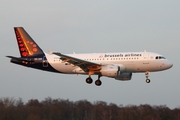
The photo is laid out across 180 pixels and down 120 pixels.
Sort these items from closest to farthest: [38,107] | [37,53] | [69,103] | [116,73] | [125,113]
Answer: [116,73] → [37,53] → [38,107] → [125,113] → [69,103]

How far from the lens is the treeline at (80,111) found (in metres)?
86.6

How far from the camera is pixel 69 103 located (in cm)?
11238

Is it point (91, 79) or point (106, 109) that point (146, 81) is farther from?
point (106, 109)

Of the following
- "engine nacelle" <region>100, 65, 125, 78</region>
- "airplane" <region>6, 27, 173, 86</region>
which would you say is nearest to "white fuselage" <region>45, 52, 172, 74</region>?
"airplane" <region>6, 27, 173, 86</region>

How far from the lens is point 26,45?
7350 cm

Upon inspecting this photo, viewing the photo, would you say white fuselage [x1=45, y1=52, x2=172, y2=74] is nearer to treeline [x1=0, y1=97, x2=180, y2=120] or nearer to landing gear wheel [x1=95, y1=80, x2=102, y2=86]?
landing gear wheel [x1=95, y1=80, x2=102, y2=86]

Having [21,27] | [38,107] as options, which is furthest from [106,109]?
[21,27]

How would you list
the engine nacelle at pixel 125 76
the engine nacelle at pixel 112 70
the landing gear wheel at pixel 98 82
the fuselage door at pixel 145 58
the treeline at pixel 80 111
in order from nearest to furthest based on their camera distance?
the engine nacelle at pixel 112 70
the fuselage door at pixel 145 58
the landing gear wheel at pixel 98 82
the engine nacelle at pixel 125 76
the treeline at pixel 80 111

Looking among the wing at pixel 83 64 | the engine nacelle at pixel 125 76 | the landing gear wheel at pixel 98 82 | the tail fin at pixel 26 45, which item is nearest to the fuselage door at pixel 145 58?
the engine nacelle at pixel 125 76

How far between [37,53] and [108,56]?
988cm

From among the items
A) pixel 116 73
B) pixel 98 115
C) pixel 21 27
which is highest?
pixel 21 27

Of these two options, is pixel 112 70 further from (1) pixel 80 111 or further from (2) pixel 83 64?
(1) pixel 80 111

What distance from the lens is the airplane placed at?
6719 centimetres

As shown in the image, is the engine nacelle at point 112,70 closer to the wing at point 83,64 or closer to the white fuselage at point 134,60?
the white fuselage at point 134,60
